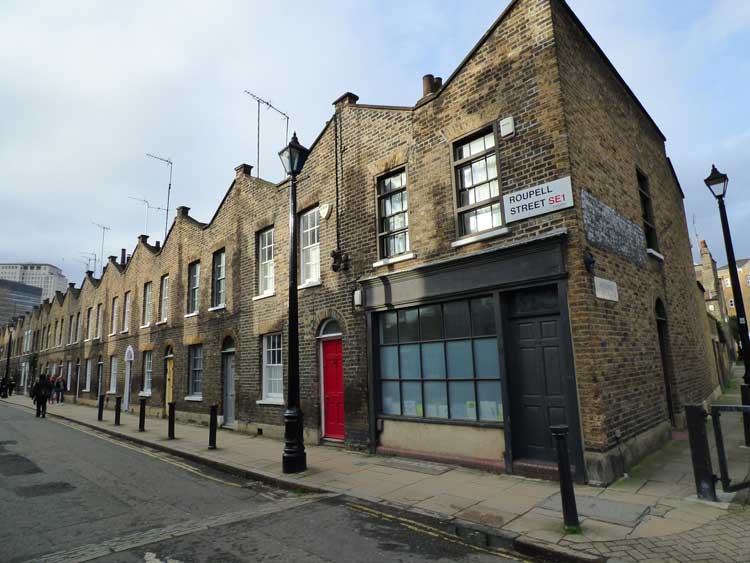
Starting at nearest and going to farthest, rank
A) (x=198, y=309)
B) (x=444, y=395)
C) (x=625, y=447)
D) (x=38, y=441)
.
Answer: (x=625, y=447) < (x=444, y=395) < (x=38, y=441) < (x=198, y=309)

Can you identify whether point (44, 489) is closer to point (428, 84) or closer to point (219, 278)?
point (219, 278)

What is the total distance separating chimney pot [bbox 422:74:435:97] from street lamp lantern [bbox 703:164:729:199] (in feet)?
19.4

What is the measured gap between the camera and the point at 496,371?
25.3 feet

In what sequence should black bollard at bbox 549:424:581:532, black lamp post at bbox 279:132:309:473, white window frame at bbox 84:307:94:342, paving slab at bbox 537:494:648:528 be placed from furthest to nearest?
white window frame at bbox 84:307:94:342 < black lamp post at bbox 279:132:309:473 < paving slab at bbox 537:494:648:528 < black bollard at bbox 549:424:581:532

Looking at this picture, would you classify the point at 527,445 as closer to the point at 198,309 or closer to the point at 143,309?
the point at 198,309

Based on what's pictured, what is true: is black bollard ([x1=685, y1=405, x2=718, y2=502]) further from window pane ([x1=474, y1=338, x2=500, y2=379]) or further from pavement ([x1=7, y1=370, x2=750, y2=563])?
window pane ([x1=474, y1=338, x2=500, y2=379])

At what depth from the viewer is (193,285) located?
17.5 metres

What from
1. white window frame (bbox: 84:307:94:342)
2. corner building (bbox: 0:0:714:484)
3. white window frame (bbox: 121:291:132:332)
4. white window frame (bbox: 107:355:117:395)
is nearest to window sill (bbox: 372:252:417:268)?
corner building (bbox: 0:0:714:484)

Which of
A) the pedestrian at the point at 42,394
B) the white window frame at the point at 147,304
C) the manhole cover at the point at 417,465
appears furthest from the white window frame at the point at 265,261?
the pedestrian at the point at 42,394

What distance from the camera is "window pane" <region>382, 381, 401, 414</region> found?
927 cm

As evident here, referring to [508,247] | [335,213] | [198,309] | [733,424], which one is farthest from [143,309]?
[733,424]

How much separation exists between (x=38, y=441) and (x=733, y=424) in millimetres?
18149

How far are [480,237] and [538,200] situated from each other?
1142mm

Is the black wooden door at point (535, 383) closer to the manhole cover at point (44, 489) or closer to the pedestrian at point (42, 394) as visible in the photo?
the manhole cover at point (44, 489)
